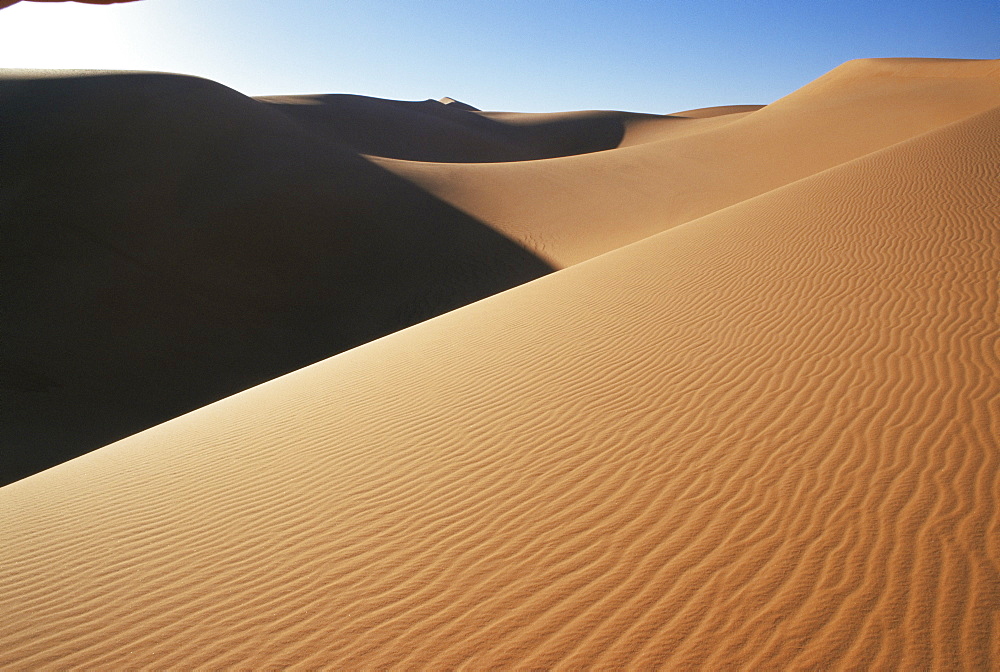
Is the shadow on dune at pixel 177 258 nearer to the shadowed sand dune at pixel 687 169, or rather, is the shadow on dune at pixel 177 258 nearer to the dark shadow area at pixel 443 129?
the shadowed sand dune at pixel 687 169

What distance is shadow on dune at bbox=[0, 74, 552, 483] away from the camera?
13.0 m

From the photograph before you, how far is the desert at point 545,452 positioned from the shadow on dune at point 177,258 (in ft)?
0.38

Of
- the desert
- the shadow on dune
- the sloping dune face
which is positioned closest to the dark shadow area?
the shadow on dune

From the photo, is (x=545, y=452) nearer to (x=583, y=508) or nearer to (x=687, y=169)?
(x=583, y=508)

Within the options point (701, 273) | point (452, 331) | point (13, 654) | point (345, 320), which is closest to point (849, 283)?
point (701, 273)

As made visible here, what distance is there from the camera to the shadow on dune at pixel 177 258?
42.7 ft

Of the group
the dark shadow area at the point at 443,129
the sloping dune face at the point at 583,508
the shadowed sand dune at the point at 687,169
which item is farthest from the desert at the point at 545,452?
the dark shadow area at the point at 443,129

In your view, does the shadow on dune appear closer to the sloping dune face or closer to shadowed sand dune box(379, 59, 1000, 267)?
shadowed sand dune box(379, 59, 1000, 267)

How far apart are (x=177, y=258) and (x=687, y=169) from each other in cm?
2018

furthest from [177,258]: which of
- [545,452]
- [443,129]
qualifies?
[443,129]

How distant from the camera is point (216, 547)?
409 cm

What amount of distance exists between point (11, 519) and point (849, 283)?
29.9 ft

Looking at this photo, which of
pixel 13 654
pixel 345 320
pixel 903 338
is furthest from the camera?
pixel 345 320

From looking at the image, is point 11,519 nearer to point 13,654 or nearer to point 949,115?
point 13,654
